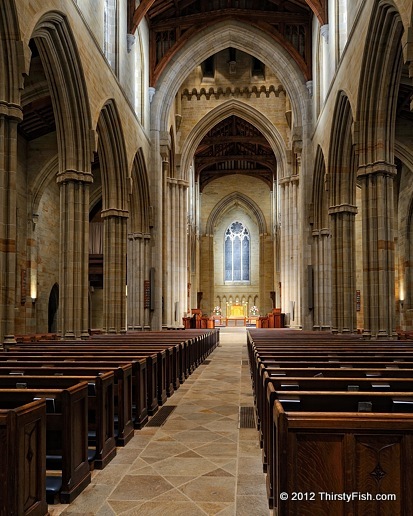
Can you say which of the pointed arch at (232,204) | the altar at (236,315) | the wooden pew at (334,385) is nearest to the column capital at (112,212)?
the wooden pew at (334,385)

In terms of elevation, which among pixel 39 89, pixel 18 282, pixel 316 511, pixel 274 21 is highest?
pixel 274 21

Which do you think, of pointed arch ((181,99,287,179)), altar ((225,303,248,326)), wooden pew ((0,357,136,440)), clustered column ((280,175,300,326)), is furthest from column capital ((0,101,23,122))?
altar ((225,303,248,326))

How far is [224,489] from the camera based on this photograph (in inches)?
160

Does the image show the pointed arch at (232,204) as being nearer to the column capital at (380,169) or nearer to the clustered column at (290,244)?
the clustered column at (290,244)

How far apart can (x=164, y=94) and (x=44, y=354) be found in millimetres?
17469

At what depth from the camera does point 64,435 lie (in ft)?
12.5

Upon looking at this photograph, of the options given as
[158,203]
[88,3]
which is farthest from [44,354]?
[158,203]

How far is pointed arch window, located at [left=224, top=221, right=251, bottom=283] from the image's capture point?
43.3 meters

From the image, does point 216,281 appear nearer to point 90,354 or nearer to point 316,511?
point 90,354

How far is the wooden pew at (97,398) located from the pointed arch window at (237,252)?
1509 inches

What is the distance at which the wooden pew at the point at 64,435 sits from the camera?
12.4 feet

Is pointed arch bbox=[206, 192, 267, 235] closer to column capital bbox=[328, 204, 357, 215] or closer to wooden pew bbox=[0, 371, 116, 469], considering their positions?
column capital bbox=[328, 204, 357, 215]

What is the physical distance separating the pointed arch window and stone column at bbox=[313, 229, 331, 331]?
2169 centimetres

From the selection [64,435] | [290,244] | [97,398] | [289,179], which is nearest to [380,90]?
[97,398]
